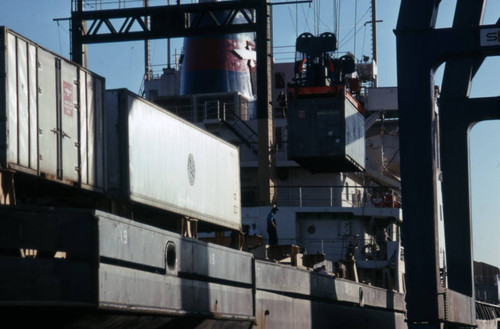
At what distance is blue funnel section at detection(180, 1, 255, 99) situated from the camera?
1342 inches

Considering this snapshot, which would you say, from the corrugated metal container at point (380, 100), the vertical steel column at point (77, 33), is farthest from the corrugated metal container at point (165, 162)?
the corrugated metal container at point (380, 100)

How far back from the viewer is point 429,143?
19891 millimetres

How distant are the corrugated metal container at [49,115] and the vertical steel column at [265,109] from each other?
15336 mm

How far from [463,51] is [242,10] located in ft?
41.4

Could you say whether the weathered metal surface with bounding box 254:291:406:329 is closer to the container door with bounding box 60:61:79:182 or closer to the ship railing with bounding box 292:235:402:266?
the ship railing with bounding box 292:235:402:266

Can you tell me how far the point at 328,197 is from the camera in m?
30.4

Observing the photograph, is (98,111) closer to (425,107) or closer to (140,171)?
(140,171)

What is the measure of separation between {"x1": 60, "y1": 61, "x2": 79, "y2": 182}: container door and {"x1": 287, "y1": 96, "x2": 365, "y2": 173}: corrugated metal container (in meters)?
16.1

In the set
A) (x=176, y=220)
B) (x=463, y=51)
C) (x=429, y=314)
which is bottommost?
(x=429, y=314)

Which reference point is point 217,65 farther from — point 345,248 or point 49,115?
point 49,115

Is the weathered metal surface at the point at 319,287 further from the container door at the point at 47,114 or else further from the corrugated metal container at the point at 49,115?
the container door at the point at 47,114

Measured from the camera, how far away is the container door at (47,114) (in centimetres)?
1225

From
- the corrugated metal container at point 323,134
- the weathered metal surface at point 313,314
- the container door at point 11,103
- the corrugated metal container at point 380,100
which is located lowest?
the weathered metal surface at point 313,314

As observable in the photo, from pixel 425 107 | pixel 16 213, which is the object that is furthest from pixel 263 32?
pixel 16 213
